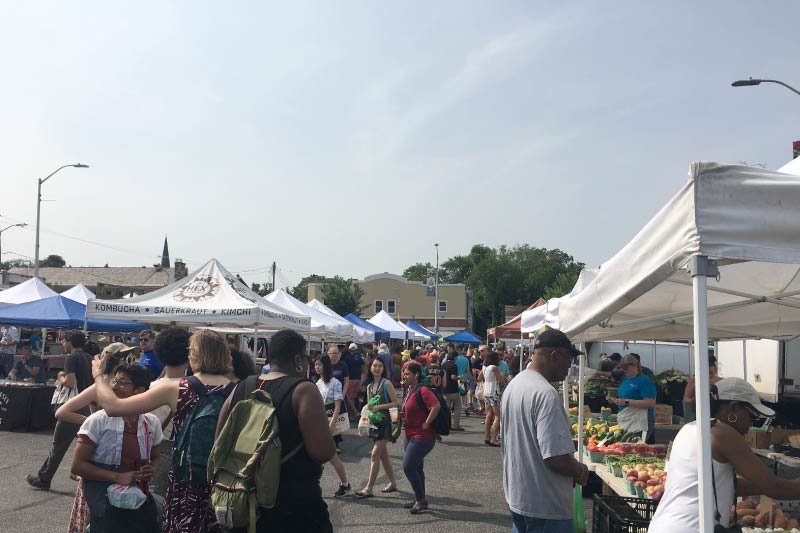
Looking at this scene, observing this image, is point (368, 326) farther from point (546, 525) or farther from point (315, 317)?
point (546, 525)

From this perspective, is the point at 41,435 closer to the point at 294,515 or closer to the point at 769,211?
the point at 294,515

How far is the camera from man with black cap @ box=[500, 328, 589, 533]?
12.5ft

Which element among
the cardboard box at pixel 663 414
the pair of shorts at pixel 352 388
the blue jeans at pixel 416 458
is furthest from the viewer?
the pair of shorts at pixel 352 388

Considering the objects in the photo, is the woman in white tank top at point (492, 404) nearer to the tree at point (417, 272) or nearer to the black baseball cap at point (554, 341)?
the black baseball cap at point (554, 341)

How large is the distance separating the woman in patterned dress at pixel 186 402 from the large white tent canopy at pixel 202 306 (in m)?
8.59

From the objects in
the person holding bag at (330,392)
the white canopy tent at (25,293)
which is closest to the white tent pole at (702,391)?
the person holding bag at (330,392)

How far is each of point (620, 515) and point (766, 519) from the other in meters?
0.98

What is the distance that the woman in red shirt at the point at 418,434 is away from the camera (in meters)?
7.85

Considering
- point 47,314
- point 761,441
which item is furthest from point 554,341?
point 47,314

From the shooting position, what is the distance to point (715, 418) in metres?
3.27

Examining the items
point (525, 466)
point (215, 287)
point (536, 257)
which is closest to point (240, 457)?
point (525, 466)

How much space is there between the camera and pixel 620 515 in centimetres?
477

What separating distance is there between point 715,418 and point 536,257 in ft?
314

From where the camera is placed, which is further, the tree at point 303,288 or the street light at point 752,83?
the tree at point 303,288
